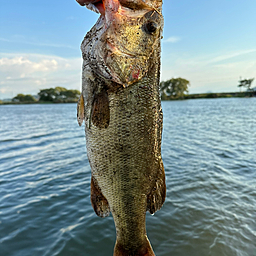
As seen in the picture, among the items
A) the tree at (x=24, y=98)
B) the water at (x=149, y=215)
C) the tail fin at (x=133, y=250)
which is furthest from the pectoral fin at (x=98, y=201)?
the tree at (x=24, y=98)

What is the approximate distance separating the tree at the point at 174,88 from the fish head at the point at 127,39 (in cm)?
12474

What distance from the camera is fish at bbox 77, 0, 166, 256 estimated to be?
7.32 ft

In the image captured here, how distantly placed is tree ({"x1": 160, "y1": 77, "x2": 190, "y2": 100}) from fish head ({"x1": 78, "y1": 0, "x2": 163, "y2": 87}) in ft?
409

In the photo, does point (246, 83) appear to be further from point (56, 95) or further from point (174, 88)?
point (56, 95)

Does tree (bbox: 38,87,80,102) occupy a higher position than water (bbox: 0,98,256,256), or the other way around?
tree (bbox: 38,87,80,102)

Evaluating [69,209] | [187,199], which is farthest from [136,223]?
[187,199]

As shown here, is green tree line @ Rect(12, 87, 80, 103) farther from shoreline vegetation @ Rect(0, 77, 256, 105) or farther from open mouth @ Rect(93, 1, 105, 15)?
open mouth @ Rect(93, 1, 105, 15)

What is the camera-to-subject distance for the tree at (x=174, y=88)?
127688 mm

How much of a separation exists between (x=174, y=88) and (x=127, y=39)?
437ft

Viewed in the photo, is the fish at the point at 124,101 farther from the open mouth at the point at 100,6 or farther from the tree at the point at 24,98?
the tree at the point at 24,98

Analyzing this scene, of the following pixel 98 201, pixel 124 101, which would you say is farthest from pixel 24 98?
pixel 124 101

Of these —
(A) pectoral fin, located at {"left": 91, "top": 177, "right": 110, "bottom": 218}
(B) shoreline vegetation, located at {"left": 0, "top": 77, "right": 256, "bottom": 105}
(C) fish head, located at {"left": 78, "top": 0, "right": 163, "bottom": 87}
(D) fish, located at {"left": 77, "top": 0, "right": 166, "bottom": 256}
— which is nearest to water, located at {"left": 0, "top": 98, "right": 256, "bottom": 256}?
(A) pectoral fin, located at {"left": 91, "top": 177, "right": 110, "bottom": 218}

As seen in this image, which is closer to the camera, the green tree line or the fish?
the fish

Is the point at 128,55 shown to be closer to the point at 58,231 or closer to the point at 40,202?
the point at 58,231
